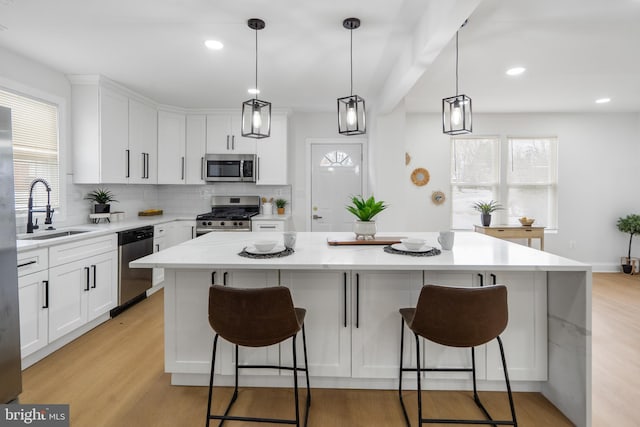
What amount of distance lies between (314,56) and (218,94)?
1.73 meters

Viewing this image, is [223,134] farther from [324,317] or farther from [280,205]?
[324,317]

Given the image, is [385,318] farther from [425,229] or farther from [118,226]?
[425,229]

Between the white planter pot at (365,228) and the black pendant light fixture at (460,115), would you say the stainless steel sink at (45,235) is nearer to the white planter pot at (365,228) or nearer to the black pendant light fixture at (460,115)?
the white planter pot at (365,228)

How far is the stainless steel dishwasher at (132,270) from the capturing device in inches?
143

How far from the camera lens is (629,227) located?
17.4 feet

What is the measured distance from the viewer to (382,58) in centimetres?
325

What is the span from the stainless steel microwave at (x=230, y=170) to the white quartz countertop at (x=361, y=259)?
2671 millimetres

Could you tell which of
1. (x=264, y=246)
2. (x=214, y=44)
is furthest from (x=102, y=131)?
(x=264, y=246)

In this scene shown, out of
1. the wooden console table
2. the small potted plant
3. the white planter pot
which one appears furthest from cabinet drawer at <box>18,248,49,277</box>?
the wooden console table

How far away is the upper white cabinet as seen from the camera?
375cm

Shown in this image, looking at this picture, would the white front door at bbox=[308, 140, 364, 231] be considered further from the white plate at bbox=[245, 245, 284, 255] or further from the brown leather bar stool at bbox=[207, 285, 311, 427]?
the brown leather bar stool at bbox=[207, 285, 311, 427]

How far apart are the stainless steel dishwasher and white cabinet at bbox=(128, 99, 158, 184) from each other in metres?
0.82

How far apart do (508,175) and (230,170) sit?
4357 millimetres

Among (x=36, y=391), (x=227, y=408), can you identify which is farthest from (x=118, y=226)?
(x=227, y=408)
